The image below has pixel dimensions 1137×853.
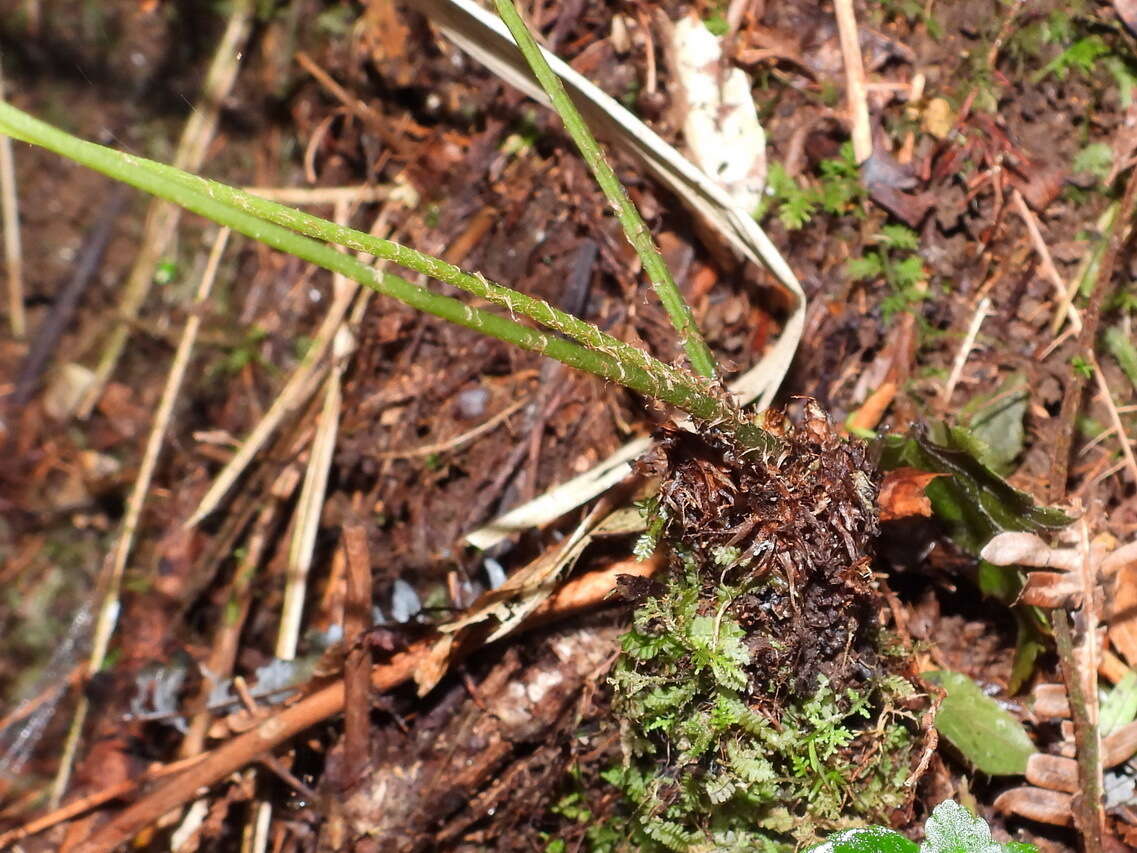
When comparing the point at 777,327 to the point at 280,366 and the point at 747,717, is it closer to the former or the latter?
the point at 747,717

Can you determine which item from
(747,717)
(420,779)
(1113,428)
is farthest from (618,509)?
(1113,428)

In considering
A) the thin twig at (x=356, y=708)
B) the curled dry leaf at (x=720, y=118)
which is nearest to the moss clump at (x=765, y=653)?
the thin twig at (x=356, y=708)

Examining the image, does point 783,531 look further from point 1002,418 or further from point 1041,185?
point 1041,185

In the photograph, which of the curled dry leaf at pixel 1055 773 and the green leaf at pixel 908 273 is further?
the green leaf at pixel 908 273

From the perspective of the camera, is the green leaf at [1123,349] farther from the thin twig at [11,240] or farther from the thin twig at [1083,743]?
the thin twig at [11,240]

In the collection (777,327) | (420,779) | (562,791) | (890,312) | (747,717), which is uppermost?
(890,312)

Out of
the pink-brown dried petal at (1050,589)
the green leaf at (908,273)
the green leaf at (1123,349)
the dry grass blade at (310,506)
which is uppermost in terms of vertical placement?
the green leaf at (1123,349)
